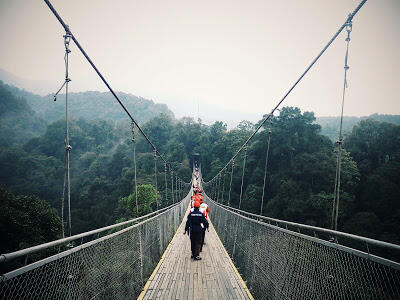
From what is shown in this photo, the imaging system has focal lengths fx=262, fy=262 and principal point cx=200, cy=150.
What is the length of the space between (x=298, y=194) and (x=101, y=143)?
59874 millimetres

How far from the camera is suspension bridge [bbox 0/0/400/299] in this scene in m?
1.55

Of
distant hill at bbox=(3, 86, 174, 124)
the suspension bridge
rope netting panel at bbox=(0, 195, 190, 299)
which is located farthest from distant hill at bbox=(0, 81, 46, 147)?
rope netting panel at bbox=(0, 195, 190, 299)

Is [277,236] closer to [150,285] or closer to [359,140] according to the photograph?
[150,285]

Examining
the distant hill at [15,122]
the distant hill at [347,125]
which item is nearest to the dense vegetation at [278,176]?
the distant hill at [15,122]

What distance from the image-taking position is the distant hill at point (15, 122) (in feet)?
180

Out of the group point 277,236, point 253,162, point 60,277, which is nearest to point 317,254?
point 277,236

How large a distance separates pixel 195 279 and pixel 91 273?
2.45m

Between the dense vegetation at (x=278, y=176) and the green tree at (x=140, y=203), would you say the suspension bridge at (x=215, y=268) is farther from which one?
the green tree at (x=140, y=203)

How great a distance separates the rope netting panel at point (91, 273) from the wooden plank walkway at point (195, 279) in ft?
0.95

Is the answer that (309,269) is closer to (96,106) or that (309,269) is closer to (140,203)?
(140,203)

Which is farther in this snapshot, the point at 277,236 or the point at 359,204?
the point at 359,204

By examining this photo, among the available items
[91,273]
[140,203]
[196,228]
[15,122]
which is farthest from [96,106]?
[91,273]

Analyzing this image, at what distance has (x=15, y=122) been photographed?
60.6 m

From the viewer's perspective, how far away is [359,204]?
28.2 meters
